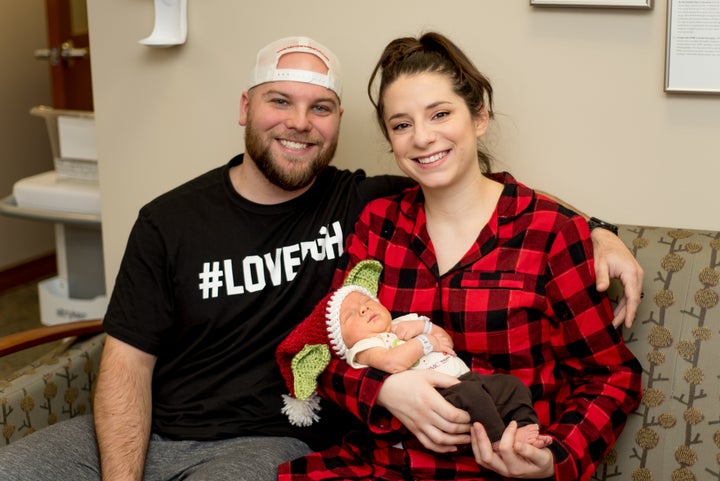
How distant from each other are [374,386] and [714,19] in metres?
1.11

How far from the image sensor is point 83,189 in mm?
3143

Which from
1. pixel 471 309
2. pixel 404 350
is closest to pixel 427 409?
pixel 404 350

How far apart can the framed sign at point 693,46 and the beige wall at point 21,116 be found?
3816 mm

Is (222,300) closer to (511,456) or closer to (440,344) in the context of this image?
(440,344)

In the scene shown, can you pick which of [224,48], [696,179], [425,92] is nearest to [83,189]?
[224,48]

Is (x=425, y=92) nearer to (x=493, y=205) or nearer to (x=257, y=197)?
(x=493, y=205)

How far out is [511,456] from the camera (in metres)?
1.47

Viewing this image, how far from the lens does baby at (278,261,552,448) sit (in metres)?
1.52

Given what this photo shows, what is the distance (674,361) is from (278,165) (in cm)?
96

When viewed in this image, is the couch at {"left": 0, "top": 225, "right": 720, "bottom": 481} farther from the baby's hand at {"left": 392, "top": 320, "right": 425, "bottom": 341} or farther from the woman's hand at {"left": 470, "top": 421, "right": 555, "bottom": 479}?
the baby's hand at {"left": 392, "top": 320, "right": 425, "bottom": 341}

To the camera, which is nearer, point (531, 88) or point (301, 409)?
point (301, 409)

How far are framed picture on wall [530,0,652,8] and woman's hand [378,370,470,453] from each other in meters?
0.95

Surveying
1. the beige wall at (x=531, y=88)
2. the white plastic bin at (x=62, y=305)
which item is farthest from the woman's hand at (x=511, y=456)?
the white plastic bin at (x=62, y=305)

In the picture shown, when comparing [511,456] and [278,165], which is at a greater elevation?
[278,165]
